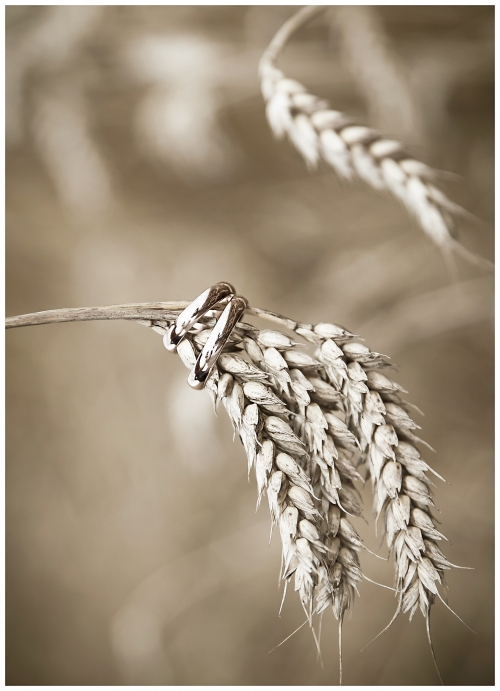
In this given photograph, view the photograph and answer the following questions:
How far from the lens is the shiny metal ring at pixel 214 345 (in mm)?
366

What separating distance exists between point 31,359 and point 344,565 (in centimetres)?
100

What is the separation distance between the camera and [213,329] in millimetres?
375

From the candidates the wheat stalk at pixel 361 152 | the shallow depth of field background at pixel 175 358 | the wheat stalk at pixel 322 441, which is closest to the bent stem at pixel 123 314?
the wheat stalk at pixel 322 441

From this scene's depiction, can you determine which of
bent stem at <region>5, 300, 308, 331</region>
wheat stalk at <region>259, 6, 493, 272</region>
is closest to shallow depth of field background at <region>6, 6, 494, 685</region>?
wheat stalk at <region>259, 6, 493, 272</region>

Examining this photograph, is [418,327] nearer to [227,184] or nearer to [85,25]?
[227,184]

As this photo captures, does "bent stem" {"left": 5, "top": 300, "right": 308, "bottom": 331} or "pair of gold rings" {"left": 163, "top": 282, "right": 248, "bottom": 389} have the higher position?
"bent stem" {"left": 5, "top": 300, "right": 308, "bottom": 331}

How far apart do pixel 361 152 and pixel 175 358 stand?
0.76 m

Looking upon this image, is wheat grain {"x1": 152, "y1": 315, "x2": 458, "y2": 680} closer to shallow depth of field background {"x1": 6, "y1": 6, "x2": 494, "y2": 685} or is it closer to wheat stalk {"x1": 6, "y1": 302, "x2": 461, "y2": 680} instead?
wheat stalk {"x1": 6, "y1": 302, "x2": 461, "y2": 680}

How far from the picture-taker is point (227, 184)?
1042 mm

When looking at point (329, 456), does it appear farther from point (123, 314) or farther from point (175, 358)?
point (175, 358)

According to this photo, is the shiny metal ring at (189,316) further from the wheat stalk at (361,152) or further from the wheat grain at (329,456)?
the wheat stalk at (361,152)

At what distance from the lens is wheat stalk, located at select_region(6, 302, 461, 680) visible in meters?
0.36

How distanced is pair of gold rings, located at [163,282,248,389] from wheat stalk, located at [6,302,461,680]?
0.04 ft

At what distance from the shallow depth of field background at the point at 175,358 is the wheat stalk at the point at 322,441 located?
21.1 inches
